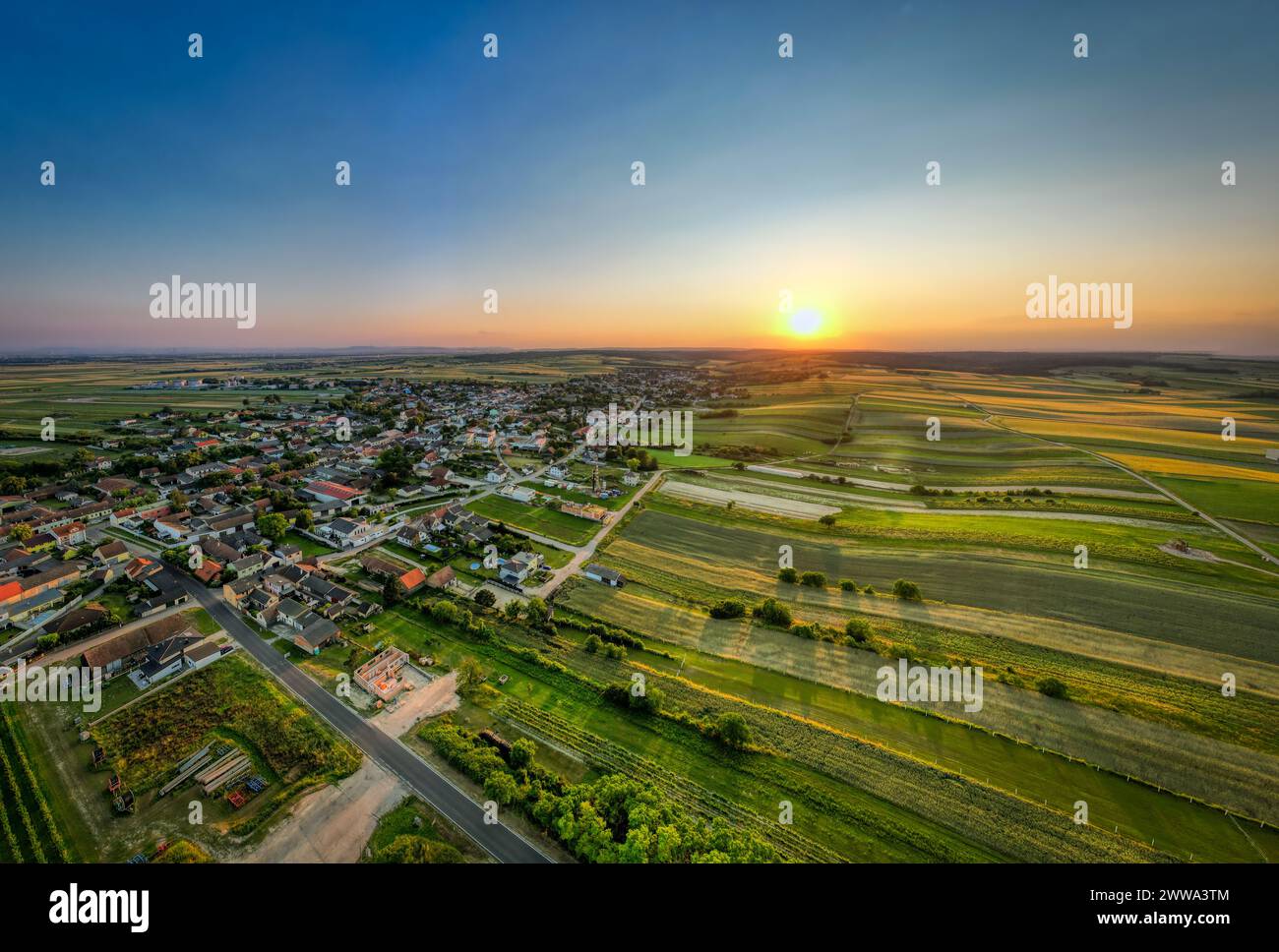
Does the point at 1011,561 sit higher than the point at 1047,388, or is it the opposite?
the point at 1047,388

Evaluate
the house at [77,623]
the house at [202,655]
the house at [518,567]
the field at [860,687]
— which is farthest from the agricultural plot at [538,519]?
the house at [77,623]

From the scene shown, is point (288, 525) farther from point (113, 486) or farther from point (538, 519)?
point (113, 486)

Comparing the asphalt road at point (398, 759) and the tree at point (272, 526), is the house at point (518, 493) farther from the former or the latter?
the asphalt road at point (398, 759)

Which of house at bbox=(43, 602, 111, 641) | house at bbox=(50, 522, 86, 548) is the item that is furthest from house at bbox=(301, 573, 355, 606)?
house at bbox=(50, 522, 86, 548)

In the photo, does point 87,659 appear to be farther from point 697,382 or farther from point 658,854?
point 697,382

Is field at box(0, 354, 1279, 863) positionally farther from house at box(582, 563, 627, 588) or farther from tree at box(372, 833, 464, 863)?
house at box(582, 563, 627, 588)

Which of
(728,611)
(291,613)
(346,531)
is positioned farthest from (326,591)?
(728,611)
